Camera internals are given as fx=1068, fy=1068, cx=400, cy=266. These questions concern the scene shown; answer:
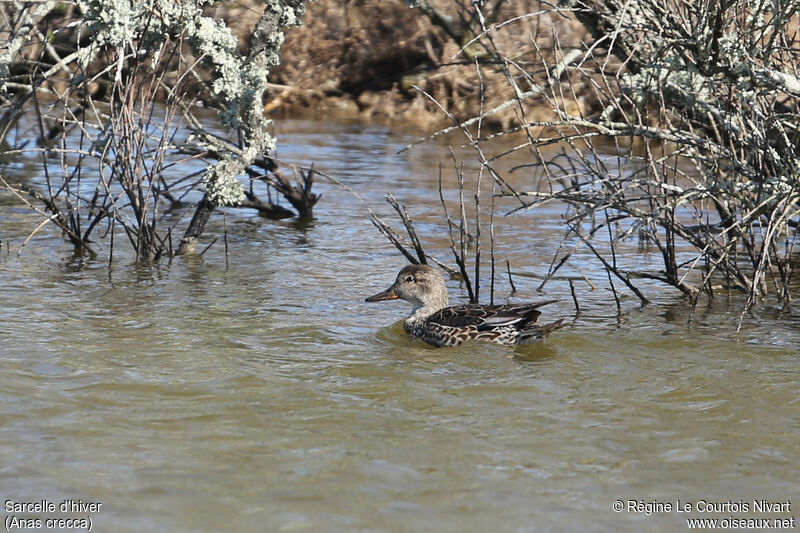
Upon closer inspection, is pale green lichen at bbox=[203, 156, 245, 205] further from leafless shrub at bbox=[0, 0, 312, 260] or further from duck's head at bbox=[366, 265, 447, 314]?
duck's head at bbox=[366, 265, 447, 314]

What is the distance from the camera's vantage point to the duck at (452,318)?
6516 mm

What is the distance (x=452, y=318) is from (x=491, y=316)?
310mm

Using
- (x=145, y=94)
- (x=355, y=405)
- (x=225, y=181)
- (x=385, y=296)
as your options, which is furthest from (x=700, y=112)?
(x=145, y=94)

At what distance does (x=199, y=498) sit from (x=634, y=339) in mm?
3377

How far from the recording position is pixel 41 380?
5.62 meters

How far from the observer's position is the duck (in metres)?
6.52

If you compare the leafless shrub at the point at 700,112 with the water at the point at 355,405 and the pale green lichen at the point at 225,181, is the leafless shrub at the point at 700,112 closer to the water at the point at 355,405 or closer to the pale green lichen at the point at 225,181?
the water at the point at 355,405

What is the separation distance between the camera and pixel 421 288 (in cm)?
729

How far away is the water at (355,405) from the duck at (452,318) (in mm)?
118

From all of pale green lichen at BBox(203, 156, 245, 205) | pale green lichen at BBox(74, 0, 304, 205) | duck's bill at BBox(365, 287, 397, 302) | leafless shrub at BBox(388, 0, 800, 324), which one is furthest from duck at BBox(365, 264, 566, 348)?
pale green lichen at BBox(74, 0, 304, 205)

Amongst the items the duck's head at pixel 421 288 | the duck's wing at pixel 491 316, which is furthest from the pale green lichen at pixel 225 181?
the duck's wing at pixel 491 316

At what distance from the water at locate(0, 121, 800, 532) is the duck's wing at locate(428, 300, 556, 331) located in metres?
0.17

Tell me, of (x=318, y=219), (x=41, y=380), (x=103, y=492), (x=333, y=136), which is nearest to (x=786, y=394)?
(x=103, y=492)

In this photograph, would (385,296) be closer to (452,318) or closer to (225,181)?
(452,318)
